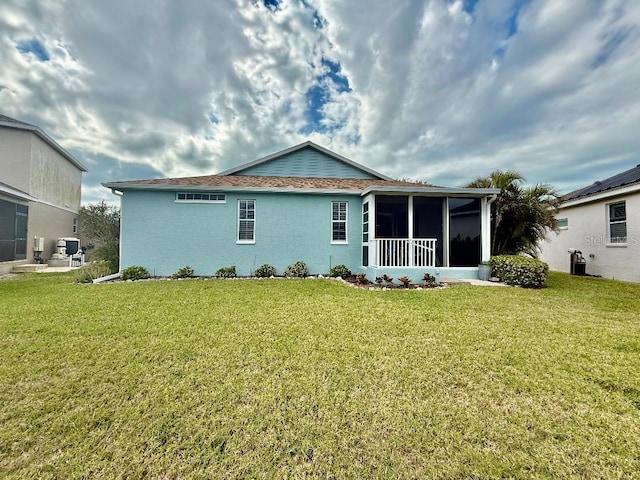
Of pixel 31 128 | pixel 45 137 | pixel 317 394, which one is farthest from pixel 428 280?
pixel 45 137

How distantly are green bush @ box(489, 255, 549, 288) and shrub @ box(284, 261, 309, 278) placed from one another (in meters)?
6.86

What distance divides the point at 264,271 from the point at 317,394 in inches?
300

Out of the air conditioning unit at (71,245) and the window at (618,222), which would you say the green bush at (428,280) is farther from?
the air conditioning unit at (71,245)

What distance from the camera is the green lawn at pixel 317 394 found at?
6.42 ft

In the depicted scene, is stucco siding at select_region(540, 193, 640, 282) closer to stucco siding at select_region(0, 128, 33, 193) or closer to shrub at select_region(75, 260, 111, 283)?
shrub at select_region(75, 260, 111, 283)

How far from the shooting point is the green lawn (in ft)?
6.42

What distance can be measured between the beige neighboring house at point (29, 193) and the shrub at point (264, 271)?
40.3 ft

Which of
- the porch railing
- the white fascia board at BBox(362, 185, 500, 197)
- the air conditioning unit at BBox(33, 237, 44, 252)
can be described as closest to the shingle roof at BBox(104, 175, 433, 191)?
the white fascia board at BBox(362, 185, 500, 197)

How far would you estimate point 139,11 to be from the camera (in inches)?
352

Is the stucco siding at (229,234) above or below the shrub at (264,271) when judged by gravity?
above

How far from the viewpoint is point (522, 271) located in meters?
8.48

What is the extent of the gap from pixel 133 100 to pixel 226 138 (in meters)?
4.52

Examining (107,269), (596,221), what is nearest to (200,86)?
(107,269)

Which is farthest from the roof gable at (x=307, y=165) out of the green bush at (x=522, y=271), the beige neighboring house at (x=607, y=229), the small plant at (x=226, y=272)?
the beige neighboring house at (x=607, y=229)
